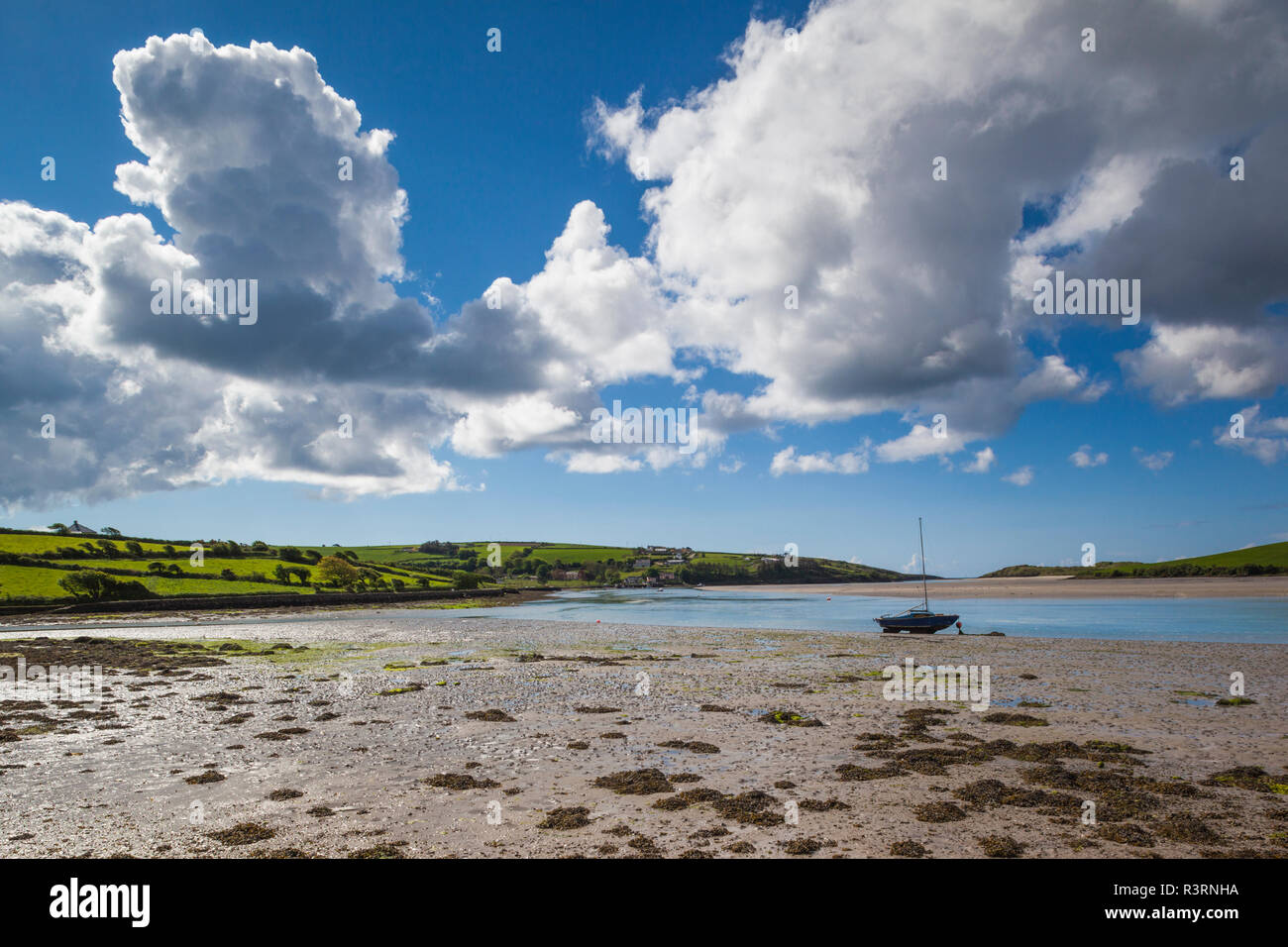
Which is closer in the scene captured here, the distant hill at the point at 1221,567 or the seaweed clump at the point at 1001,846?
the seaweed clump at the point at 1001,846

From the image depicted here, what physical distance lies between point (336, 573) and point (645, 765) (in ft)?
417

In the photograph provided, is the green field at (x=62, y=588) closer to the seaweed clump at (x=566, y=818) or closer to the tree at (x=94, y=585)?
the tree at (x=94, y=585)

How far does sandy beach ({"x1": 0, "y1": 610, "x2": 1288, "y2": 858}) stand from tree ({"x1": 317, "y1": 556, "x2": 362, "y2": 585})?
326 feet

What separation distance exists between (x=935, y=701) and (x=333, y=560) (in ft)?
421

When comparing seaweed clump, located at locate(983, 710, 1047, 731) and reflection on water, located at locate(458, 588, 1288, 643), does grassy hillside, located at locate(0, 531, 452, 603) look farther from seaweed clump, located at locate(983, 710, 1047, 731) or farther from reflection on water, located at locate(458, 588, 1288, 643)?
seaweed clump, located at locate(983, 710, 1047, 731)

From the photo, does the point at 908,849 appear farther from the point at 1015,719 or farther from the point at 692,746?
the point at 1015,719

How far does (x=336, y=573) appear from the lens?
12750cm

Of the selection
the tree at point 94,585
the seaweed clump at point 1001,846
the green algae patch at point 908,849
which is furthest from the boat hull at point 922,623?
the tree at point 94,585

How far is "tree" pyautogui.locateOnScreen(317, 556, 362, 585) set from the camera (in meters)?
126

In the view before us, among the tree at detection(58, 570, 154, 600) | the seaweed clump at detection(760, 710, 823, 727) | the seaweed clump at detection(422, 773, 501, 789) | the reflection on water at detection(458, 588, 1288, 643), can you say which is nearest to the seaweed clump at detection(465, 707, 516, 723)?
the seaweed clump at detection(422, 773, 501, 789)

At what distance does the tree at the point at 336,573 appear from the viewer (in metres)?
126

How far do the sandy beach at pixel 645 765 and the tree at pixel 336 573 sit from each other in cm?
9948

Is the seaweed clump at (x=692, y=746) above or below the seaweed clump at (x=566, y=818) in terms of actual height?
below
